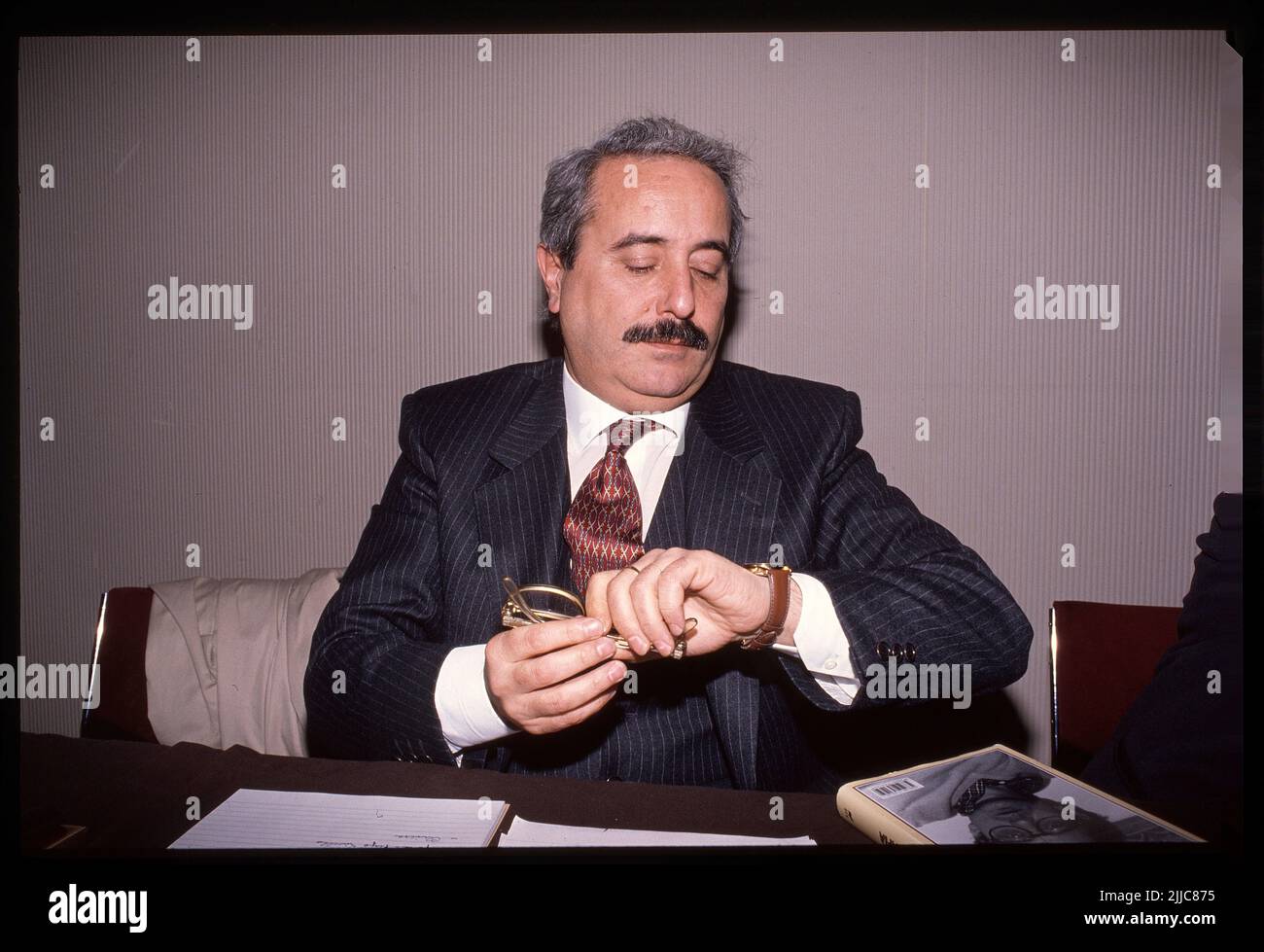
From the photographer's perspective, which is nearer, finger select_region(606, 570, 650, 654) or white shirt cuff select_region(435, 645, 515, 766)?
finger select_region(606, 570, 650, 654)

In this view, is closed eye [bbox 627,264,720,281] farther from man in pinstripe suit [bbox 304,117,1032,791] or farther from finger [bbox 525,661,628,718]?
finger [bbox 525,661,628,718]

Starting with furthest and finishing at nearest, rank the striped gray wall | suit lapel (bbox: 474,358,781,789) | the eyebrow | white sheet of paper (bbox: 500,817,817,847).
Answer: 1. the striped gray wall
2. the eyebrow
3. suit lapel (bbox: 474,358,781,789)
4. white sheet of paper (bbox: 500,817,817,847)

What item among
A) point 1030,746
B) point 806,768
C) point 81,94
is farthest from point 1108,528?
point 81,94

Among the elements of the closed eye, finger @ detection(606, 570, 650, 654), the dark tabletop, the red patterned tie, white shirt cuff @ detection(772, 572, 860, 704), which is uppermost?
the closed eye

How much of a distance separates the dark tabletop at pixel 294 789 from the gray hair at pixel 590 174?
3.48ft

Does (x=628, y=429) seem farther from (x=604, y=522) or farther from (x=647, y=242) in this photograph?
(x=647, y=242)

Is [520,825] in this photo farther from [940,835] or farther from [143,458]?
[143,458]

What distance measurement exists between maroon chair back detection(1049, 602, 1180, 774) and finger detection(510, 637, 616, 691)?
110 cm

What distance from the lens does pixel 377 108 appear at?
2.03m

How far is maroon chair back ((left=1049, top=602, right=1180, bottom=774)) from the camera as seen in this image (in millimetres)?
1536

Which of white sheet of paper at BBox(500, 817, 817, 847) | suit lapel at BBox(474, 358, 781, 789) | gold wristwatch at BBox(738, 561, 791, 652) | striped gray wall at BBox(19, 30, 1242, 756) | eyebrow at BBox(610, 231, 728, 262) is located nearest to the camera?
white sheet of paper at BBox(500, 817, 817, 847)

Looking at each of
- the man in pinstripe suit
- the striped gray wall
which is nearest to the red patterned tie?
the man in pinstripe suit

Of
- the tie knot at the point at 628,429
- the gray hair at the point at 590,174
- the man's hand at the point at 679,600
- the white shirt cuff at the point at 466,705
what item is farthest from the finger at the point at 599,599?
the gray hair at the point at 590,174
